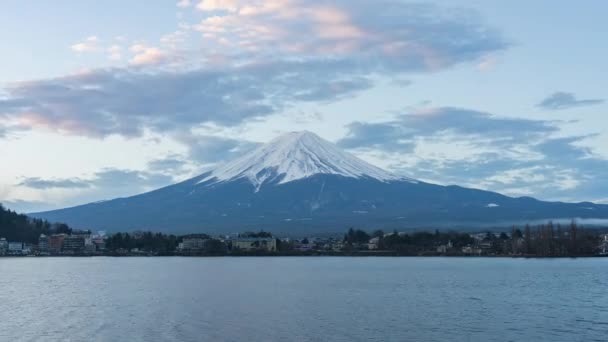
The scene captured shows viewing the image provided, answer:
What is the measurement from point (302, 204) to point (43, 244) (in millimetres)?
60642

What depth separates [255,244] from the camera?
79.8 metres

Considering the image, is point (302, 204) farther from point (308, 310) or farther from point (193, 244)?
point (308, 310)

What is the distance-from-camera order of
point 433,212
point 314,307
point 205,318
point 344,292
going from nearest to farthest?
1. point 205,318
2. point 314,307
3. point 344,292
4. point 433,212

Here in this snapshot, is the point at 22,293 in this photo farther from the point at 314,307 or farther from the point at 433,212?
the point at 433,212

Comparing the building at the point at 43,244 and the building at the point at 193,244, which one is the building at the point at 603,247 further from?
the building at the point at 43,244

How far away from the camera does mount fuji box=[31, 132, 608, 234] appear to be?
123m

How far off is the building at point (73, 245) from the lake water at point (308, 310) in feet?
173

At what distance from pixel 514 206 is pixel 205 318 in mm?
133307

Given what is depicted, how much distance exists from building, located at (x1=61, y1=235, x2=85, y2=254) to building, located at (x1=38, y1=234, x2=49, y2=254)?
168 centimetres

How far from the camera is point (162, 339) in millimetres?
16672

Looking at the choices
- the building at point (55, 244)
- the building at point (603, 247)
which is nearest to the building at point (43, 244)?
the building at point (55, 244)

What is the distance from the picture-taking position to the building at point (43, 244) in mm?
84787

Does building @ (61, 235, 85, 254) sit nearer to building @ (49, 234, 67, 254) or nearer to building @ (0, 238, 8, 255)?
building @ (49, 234, 67, 254)

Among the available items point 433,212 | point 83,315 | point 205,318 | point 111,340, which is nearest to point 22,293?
point 83,315
